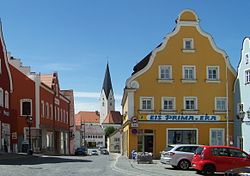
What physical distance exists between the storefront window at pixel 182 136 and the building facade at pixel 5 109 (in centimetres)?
1611

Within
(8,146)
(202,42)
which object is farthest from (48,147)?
(202,42)

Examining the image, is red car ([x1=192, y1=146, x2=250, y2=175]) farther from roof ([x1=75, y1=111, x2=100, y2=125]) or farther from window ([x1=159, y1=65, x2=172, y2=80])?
roof ([x1=75, y1=111, x2=100, y2=125])

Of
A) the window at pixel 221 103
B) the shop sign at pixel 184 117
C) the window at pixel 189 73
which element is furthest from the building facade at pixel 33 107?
the window at pixel 221 103

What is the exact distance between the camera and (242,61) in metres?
45.4

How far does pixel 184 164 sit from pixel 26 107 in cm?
3517

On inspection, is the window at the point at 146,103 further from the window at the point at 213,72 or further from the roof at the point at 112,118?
the roof at the point at 112,118

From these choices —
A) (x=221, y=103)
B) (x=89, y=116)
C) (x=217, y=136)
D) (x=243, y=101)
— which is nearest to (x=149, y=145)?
(x=217, y=136)

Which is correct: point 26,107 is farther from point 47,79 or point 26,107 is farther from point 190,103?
point 190,103

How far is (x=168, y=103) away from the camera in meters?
46.5

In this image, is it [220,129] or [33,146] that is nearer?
[220,129]

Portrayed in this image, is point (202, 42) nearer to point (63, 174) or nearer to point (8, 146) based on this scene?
point (8, 146)

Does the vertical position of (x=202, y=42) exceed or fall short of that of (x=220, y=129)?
it exceeds it

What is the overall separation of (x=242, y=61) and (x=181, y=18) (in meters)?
7.02

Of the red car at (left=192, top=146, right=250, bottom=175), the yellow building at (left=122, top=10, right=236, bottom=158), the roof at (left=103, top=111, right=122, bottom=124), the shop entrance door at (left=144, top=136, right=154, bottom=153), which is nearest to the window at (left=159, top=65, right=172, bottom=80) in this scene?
the yellow building at (left=122, top=10, right=236, bottom=158)
